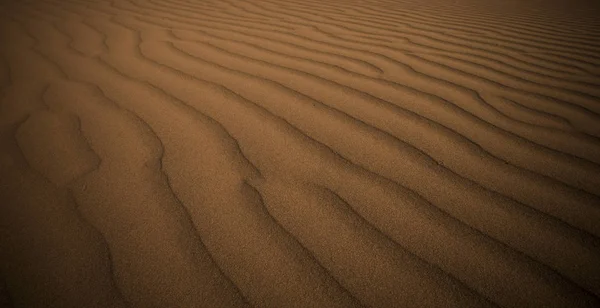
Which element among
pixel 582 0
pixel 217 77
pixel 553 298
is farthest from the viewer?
pixel 582 0

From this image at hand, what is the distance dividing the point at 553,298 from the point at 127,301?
3.54 ft

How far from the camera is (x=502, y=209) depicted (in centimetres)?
95

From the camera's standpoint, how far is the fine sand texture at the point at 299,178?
2.60 ft

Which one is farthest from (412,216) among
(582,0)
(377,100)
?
(582,0)

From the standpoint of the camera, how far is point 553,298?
744 millimetres

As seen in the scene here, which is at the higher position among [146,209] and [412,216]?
[412,216]

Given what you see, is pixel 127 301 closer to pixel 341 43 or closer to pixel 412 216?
pixel 412 216

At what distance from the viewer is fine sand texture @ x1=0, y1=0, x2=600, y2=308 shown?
792 mm

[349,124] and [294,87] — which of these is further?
[294,87]

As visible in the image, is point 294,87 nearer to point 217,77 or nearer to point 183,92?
point 217,77

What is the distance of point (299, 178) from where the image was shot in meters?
1.06

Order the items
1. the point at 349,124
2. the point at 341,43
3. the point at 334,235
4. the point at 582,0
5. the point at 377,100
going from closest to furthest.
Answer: the point at 334,235, the point at 349,124, the point at 377,100, the point at 341,43, the point at 582,0

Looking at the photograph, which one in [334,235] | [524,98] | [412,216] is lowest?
[334,235]

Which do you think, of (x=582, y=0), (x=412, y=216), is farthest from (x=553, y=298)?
(x=582, y=0)
